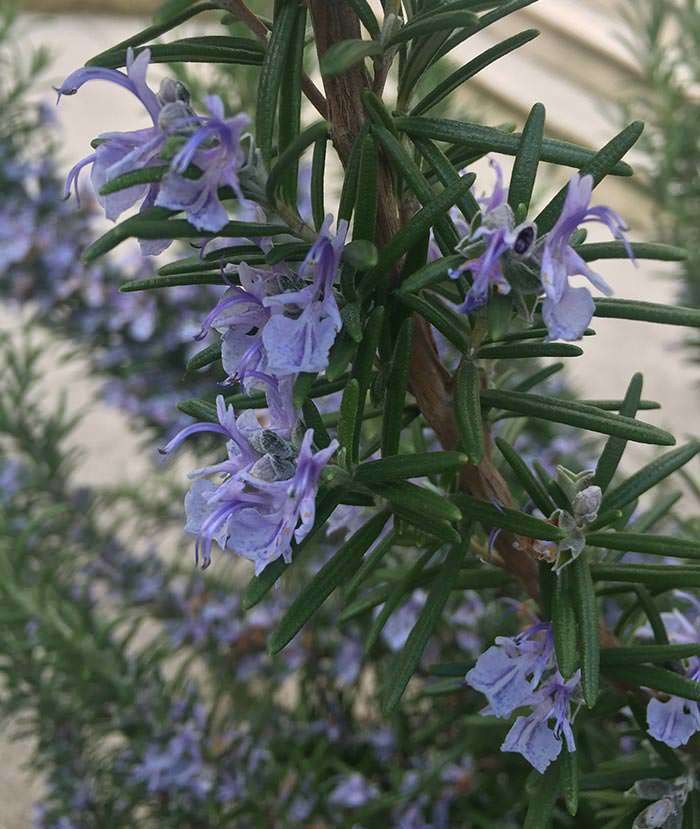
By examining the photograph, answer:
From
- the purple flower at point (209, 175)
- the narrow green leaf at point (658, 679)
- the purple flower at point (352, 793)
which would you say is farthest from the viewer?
the purple flower at point (352, 793)

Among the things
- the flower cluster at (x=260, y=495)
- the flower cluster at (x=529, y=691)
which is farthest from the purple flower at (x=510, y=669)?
the flower cluster at (x=260, y=495)

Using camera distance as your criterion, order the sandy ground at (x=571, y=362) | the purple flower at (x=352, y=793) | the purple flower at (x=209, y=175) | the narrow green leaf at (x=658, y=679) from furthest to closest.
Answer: the sandy ground at (x=571, y=362), the purple flower at (x=352, y=793), the narrow green leaf at (x=658, y=679), the purple flower at (x=209, y=175)

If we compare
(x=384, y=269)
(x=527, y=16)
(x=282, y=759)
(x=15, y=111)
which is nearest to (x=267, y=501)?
(x=384, y=269)

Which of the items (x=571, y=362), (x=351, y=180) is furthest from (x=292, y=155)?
(x=571, y=362)

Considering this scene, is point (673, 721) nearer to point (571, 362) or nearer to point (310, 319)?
point (310, 319)

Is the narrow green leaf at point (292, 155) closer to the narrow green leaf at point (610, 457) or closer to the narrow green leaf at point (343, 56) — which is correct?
the narrow green leaf at point (343, 56)

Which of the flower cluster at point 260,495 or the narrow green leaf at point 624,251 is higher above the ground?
the narrow green leaf at point 624,251

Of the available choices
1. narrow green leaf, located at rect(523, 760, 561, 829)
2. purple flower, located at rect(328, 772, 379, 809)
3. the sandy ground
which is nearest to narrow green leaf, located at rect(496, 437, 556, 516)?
narrow green leaf, located at rect(523, 760, 561, 829)
